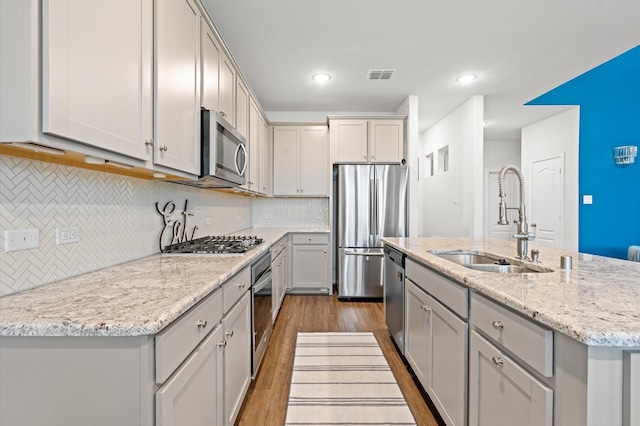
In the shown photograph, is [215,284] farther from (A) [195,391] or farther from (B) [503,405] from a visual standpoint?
(B) [503,405]

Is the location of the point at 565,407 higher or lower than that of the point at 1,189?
lower

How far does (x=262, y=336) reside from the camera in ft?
7.63

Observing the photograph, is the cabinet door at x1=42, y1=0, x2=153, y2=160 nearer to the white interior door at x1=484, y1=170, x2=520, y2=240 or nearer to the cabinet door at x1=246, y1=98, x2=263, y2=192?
the cabinet door at x1=246, y1=98, x2=263, y2=192

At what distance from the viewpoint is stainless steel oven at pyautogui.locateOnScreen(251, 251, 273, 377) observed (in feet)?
6.74

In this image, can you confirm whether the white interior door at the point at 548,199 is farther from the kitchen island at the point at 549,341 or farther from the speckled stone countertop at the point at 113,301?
the speckled stone countertop at the point at 113,301

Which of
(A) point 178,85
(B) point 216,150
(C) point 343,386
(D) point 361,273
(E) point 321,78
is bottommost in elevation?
(C) point 343,386

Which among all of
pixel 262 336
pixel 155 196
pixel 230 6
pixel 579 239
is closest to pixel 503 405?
pixel 262 336

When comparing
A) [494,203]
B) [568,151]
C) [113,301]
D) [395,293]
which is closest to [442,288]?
[395,293]

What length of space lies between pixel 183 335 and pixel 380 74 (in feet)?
11.2

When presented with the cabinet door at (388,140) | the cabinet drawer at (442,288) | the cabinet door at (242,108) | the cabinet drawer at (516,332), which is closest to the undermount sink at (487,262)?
the cabinet drawer at (442,288)

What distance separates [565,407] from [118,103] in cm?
172

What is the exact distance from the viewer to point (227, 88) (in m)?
2.49

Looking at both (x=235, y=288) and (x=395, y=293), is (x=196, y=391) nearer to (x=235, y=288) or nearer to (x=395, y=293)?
(x=235, y=288)

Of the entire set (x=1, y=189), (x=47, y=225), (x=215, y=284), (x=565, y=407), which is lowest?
(x=565, y=407)
